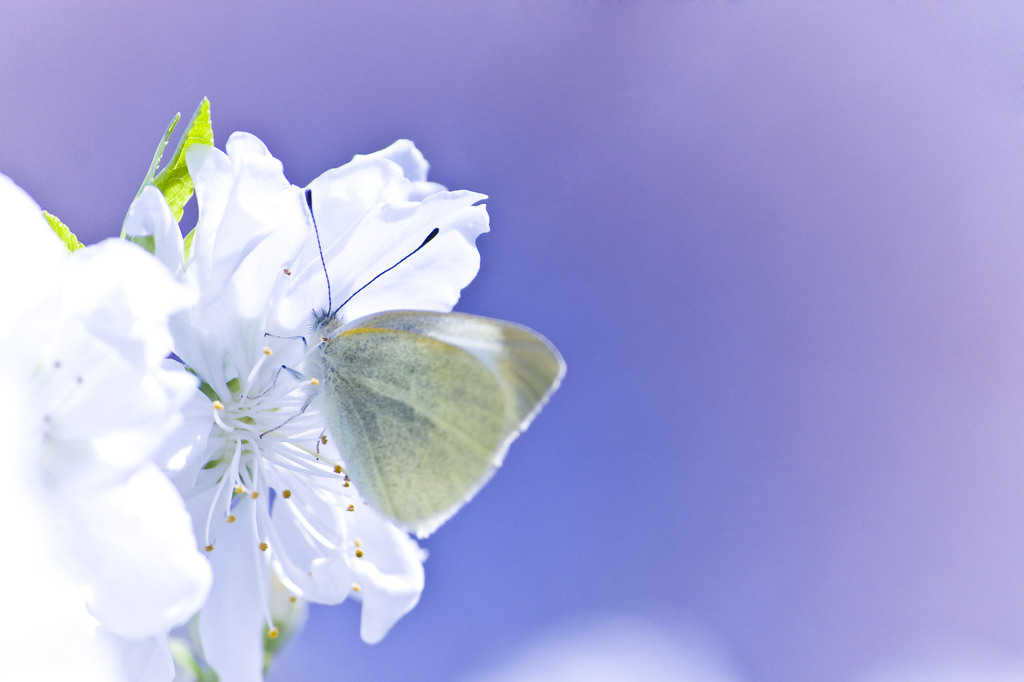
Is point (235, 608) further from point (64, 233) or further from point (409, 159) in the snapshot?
point (409, 159)

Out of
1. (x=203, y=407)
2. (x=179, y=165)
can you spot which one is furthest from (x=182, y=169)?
(x=203, y=407)

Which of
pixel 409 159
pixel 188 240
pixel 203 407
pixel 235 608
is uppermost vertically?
pixel 409 159

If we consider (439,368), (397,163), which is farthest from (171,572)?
(397,163)

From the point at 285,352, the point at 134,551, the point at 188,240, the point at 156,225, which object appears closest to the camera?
the point at 134,551

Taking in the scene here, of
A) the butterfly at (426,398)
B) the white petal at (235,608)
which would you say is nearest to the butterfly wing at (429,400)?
the butterfly at (426,398)

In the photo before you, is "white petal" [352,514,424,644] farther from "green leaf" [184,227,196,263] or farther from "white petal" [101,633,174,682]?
"green leaf" [184,227,196,263]

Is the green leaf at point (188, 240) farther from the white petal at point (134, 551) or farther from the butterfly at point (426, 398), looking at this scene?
the white petal at point (134, 551)

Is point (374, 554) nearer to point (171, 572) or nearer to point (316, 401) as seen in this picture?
point (316, 401)
